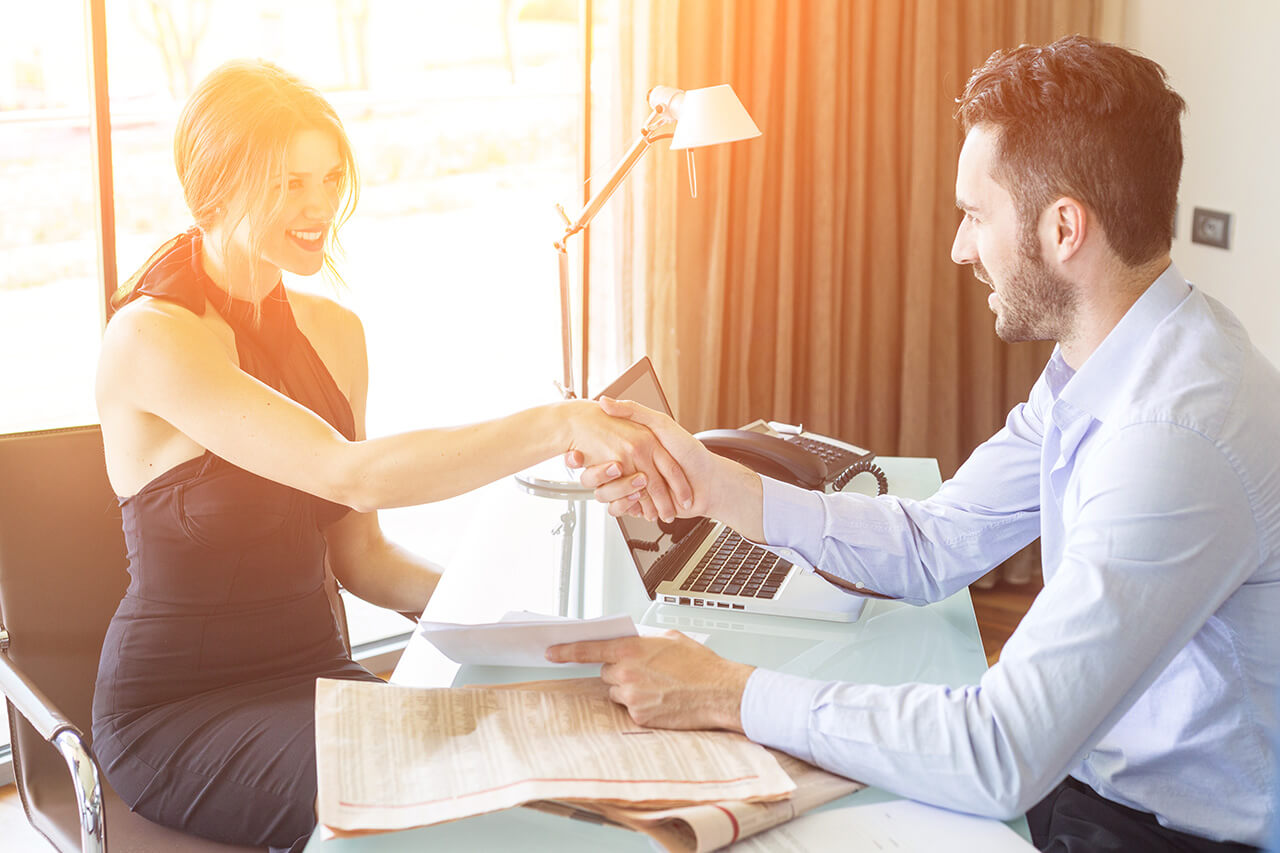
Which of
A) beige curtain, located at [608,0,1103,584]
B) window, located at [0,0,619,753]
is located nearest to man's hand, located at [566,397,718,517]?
window, located at [0,0,619,753]

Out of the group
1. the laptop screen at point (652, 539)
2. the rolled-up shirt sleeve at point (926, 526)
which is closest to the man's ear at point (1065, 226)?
the rolled-up shirt sleeve at point (926, 526)

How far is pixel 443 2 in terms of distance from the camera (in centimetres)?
300

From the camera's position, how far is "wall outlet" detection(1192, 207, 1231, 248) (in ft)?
8.96

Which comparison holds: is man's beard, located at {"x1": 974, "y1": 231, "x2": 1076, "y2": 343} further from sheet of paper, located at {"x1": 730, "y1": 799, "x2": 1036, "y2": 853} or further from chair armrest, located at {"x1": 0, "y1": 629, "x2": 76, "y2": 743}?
chair armrest, located at {"x1": 0, "y1": 629, "x2": 76, "y2": 743}

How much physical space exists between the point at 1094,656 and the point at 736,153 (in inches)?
85.2

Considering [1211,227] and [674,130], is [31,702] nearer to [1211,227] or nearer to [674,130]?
[674,130]

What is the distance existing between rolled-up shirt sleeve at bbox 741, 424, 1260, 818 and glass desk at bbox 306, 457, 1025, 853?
6 cm

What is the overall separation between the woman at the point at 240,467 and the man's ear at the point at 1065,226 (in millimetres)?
541

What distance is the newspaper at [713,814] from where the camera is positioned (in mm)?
914

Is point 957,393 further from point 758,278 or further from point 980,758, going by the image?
point 980,758

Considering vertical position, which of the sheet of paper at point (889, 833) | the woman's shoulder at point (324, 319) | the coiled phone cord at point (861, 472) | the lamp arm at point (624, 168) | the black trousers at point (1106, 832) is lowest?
the black trousers at point (1106, 832)

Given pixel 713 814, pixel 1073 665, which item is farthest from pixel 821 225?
pixel 713 814

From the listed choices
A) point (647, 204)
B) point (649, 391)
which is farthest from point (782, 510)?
point (647, 204)

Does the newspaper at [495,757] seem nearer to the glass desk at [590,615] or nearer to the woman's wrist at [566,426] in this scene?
the glass desk at [590,615]
